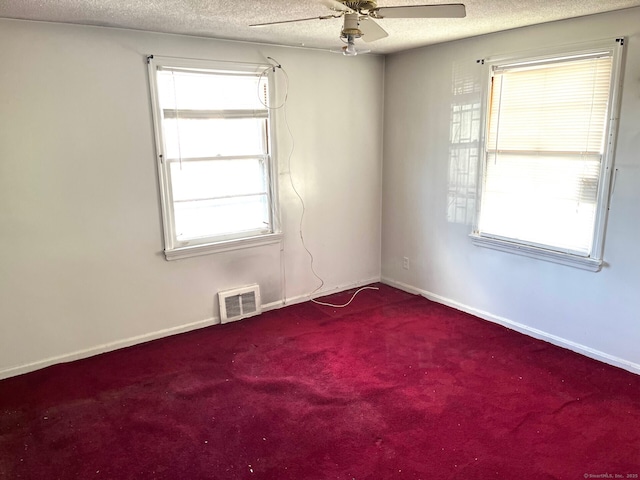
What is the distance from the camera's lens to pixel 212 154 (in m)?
3.71

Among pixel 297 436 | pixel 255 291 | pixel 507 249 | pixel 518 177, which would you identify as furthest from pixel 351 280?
pixel 297 436

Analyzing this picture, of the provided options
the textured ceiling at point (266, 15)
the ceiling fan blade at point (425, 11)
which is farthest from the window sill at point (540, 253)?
the ceiling fan blade at point (425, 11)

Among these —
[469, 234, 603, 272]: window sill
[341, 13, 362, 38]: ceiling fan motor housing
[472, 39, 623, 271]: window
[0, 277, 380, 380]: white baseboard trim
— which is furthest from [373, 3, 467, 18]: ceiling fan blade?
[0, 277, 380, 380]: white baseboard trim

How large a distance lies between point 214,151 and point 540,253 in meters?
2.62

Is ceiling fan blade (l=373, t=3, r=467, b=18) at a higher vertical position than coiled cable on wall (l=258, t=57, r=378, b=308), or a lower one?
higher

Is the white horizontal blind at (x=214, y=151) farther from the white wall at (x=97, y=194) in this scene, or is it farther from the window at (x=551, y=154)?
the window at (x=551, y=154)

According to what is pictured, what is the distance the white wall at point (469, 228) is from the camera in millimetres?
2971

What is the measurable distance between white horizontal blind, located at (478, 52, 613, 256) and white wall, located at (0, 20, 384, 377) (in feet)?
5.10

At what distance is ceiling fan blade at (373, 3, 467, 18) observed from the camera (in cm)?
210

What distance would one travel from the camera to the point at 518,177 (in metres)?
3.55

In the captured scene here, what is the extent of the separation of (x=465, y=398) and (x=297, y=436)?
3.49 feet

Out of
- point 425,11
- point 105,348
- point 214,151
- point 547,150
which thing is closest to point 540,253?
point 547,150

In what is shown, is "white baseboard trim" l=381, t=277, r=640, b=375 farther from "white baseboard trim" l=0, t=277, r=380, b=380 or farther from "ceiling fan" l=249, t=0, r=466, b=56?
"ceiling fan" l=249, t=0, r=466, b=56

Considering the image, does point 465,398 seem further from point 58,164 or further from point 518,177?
point 58,164
